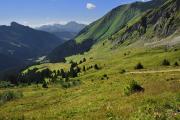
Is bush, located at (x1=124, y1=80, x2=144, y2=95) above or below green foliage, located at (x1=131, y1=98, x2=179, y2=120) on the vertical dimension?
above

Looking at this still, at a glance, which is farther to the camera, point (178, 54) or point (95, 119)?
point (178, 54)

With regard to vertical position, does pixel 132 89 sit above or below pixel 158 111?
above

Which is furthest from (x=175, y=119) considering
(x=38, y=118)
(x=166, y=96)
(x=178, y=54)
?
(x=178, y=54)

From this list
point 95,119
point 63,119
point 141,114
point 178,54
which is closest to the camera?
point 141,114

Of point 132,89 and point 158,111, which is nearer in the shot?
point 158,111

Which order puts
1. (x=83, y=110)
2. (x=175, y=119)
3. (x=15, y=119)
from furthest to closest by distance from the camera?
(x=83, y=110)
(x=15, y=119)
(x=175, y=119)

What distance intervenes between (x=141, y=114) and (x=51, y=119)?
9.80 m

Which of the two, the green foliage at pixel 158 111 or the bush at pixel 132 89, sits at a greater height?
the bush at pixel 132 89

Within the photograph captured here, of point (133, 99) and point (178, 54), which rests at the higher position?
point (178, 54)

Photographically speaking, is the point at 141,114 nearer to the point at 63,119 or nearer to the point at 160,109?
the point at 160,109

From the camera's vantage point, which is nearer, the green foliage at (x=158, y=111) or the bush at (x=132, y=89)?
the green foliage at (x=158, y=111)

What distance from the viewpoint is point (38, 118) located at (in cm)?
3303

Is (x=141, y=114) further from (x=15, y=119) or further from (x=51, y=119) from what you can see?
(x=15, y=119)

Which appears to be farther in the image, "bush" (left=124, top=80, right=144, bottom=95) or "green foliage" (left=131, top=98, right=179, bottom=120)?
"bush" (left=124, top=80, right=144, bottom=95)
